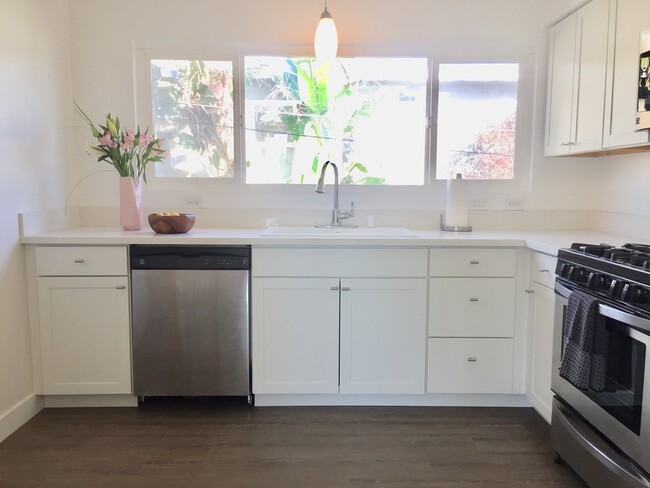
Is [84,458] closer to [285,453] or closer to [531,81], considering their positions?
[285,453]

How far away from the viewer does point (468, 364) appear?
101 inches

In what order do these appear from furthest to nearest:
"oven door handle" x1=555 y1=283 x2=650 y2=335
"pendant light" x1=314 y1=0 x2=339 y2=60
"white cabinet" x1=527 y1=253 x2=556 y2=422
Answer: "pendant light" x1=314 y1=0 x2=339 y2=60
"white cabinet" x1=527 y1=253 x2=556 y2=422
"oven door handle" x1=555 y1=283 x2=650 y2=335

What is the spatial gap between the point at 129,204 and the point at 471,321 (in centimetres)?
196

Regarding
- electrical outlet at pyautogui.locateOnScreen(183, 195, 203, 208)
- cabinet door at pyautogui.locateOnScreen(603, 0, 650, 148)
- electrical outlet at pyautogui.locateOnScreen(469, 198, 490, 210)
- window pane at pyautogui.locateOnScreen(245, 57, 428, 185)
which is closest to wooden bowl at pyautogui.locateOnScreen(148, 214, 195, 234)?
electrical outlet at pyautogui.locateOnScreen(183, 195, 203, 208)

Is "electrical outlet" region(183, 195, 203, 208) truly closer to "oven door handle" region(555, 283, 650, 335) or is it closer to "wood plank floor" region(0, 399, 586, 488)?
"wood plank floor" region(0, 399, 586, 488)

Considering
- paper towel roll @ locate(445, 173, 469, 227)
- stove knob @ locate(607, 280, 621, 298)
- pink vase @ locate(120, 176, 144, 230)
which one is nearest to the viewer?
stove knob @ locate(607, 280, 621, 298)

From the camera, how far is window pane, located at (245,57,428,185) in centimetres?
305

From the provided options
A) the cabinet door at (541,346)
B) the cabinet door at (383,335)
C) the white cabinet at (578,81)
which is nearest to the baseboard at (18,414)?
the cabinet door at (383,335)

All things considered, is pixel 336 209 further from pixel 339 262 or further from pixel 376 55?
pixel 376 55

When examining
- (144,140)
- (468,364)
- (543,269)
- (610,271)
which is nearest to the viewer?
(610,271)

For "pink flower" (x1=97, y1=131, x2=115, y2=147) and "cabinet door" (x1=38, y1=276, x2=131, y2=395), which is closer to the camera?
"cabinet door" (x1=38, y1=276, x2=131, y2=395)

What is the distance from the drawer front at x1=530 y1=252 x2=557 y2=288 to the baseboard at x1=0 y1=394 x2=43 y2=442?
2.62 m

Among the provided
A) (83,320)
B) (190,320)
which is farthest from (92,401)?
(190,320)

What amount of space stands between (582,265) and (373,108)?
163 centimetres
